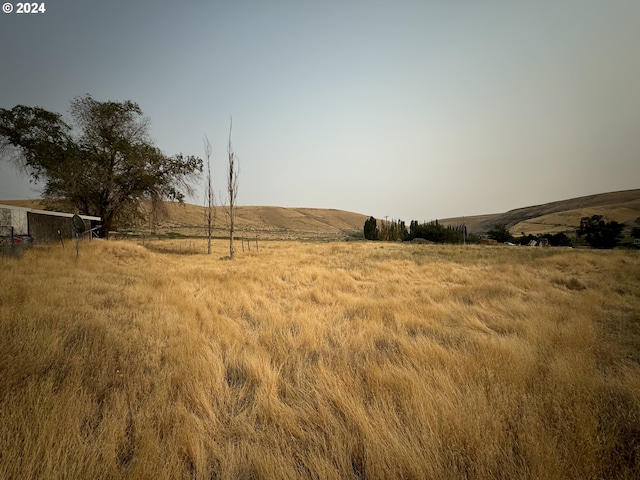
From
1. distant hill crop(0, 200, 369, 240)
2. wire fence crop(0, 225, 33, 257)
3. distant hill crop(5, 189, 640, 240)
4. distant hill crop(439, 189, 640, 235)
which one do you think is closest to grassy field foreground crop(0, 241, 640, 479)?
wire fence crop(0, 225, 33, 257)

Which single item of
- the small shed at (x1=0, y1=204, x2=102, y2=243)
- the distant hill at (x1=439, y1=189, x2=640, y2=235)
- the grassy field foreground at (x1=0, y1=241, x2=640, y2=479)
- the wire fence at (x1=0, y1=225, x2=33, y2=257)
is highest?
the distant hill at (x1=439, y1=189, x2=640, y2=235)

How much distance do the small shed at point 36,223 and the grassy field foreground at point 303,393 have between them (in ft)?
30.5

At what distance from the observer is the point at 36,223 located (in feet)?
44.7

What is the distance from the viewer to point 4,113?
15484mm

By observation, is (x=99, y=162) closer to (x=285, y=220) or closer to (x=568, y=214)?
(x=285, y=220)

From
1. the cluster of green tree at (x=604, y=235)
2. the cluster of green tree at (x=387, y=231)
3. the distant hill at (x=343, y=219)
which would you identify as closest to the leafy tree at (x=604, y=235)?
the cluster of green tree at (x=604, y=235)

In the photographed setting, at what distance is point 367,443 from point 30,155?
2562 cm

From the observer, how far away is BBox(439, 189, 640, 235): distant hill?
89.6 m

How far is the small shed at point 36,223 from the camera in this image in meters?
11.6

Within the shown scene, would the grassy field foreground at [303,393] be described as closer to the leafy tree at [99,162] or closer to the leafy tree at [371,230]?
the leafy tree at [99,162]

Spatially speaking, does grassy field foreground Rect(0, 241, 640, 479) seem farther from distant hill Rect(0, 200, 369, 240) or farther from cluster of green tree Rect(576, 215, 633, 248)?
distant hill Rect(0, 200, 369, 240)

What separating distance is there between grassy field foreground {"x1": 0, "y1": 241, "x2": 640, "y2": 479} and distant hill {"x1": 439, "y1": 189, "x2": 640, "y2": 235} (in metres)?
97.1

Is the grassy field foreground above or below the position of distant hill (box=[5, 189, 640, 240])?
below

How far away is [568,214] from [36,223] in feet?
491
